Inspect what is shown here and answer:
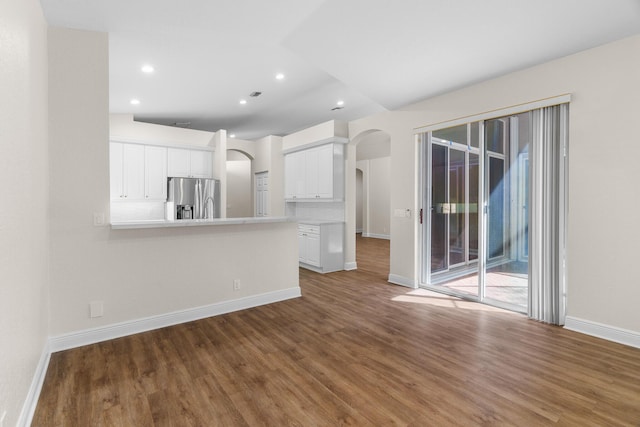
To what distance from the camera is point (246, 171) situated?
32.9 feet

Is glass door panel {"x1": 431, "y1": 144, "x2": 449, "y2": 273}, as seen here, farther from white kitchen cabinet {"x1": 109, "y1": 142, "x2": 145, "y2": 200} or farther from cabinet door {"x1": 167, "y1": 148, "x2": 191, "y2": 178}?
white kitchen cabinet {"x1": 109, "y1": 142, "x2": 145, "y2": 200}

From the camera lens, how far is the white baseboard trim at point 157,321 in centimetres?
266

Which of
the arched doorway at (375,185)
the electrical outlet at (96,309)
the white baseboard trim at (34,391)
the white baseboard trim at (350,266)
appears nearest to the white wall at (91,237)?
the electrical outlet at (96,309)

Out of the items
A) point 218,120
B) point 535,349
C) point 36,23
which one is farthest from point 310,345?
point 218,120

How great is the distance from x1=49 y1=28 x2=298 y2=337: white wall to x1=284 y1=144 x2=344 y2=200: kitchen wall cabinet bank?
2793 millimetres

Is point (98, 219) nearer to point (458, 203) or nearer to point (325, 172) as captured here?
point (325, 172)

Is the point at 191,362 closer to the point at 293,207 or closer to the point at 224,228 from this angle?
the point at 224,228

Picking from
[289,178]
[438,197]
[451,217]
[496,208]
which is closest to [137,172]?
[289,178]

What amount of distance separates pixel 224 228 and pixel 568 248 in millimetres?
3473

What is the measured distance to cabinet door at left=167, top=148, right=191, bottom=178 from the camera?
6.06m

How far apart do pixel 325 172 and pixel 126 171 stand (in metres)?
3.55

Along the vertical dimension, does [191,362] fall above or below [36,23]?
below

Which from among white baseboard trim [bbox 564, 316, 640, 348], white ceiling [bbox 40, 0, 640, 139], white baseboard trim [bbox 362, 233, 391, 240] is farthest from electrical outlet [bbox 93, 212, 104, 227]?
white baseboard trim [bbox 362, 233, 391, 240]

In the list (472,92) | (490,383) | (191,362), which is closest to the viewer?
(490,383)
